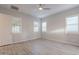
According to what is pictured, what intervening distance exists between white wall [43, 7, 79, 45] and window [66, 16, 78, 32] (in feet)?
0.72

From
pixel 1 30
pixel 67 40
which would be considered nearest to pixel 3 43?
pixel 1 30

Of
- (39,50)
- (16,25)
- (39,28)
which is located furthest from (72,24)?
(16,25)

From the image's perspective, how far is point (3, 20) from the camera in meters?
4.86

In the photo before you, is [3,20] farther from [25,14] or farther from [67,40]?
[67,40]

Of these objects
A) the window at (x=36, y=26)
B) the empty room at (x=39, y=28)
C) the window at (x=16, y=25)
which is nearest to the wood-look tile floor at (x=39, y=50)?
the empty room at (x=39, y=28)

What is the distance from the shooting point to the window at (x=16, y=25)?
5586 mm

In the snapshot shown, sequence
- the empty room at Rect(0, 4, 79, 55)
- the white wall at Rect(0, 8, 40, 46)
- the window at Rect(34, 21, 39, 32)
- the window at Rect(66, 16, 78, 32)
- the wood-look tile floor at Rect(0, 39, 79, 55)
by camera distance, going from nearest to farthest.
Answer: the wood-look tile floor at Rect(0, 39, 79, 55) → the empty room at Rect(0, 4, 79, 55) → the white wall at Rect(0, 8, 40, 46) → the window at Rect(66, 16, 78, 32) → the window at Rect(34, 21, 39, 32)

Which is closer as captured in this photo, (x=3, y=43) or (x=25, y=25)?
(x=3, y=43)

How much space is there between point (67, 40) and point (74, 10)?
1700mm

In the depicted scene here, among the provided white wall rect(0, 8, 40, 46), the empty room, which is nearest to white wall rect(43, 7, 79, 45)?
the empty room

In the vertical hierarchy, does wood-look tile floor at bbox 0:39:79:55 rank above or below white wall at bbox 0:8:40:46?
below

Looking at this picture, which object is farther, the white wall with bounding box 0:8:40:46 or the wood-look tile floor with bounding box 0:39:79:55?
the white wall with bounding box 0:8:40:46

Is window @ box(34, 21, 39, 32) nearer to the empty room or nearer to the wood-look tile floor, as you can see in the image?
the empty room

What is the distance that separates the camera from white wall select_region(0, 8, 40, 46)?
4827 mm
